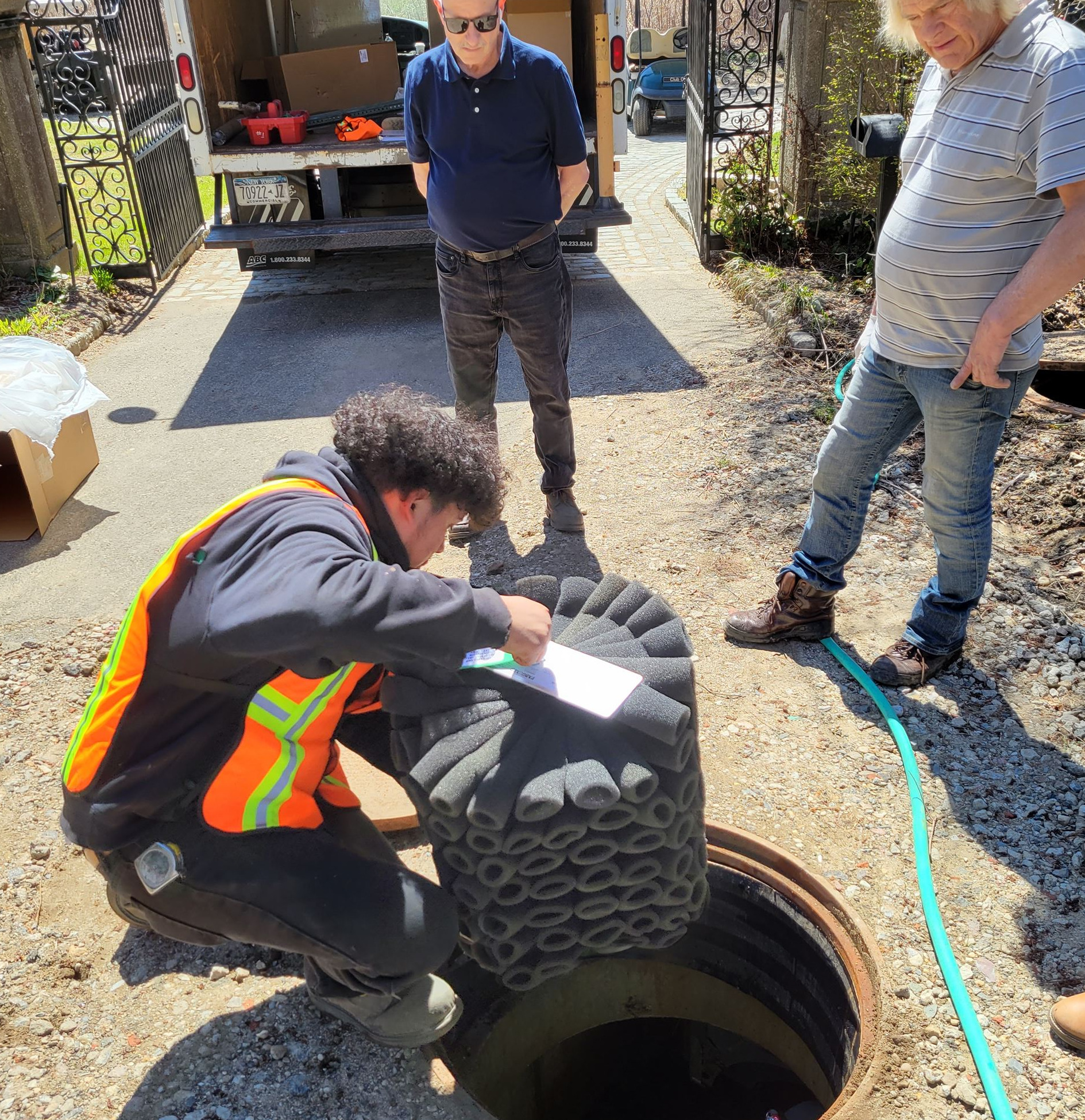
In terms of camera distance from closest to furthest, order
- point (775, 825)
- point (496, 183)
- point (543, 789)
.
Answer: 1. point (543, 789)
2. point (775, 825)
3. point (496, 183)

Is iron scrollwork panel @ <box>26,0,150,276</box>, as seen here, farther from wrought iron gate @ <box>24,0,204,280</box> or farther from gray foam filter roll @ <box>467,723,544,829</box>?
gray foam filter roll @ <box>467,723,544,829</box>

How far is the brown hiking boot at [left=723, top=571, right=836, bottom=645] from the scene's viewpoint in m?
3.50

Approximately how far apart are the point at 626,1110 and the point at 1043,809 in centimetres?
191

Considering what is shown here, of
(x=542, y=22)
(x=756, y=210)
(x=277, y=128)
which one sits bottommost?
(x=756, y=210)

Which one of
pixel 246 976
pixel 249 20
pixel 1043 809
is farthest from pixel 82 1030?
pixel 249 20

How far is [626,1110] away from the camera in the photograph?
12.3 feet

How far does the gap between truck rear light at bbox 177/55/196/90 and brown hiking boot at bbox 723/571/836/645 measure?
5.34m

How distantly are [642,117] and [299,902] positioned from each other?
1352 cm

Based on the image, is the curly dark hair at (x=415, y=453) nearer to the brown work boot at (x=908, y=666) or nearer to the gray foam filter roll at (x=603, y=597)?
the gray foam filter roll at (x=603, y=597)

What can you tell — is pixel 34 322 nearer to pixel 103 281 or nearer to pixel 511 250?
pixel 103 281

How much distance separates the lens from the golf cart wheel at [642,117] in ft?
44.8

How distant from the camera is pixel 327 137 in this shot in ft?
24.6

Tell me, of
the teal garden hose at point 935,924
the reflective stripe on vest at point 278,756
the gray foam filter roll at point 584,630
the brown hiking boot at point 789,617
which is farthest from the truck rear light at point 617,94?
the reflective stripe on vest at point 278,756

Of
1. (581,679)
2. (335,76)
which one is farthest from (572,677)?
(335,76)
